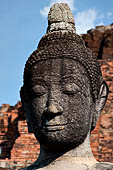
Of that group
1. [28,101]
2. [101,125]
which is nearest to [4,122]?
[101,125]

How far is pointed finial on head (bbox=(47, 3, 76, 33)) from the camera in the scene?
4.46 meters

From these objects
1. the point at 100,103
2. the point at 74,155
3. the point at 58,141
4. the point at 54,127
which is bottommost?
the point at 74,155

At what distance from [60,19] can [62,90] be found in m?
0.91

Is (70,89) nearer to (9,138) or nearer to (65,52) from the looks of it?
(65,52)

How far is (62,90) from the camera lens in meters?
4.05

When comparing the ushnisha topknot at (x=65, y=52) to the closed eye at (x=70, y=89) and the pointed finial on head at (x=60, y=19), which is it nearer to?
the pointed finial on head at (x=60, y=19)

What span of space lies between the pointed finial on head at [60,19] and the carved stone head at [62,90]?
0.09 metres

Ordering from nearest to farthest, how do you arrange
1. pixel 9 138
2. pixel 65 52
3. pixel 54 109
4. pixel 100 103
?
pixel 54 109 < pixel 65 52 < pixel 100 103 < pixel 9 138

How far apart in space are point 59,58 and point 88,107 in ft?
1.91

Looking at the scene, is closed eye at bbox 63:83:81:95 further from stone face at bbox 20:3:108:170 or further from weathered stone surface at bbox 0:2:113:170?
weathered stone surface at bbox 0:2:113:170

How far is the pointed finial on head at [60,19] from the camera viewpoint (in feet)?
14.6

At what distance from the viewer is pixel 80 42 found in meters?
4.39

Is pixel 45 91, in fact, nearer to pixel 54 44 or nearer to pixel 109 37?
pixel 54 44

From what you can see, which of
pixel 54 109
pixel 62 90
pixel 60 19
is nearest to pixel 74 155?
pixel 54 109
